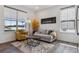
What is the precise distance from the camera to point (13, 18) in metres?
4.18

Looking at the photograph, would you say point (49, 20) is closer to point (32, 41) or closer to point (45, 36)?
point (45, 36)

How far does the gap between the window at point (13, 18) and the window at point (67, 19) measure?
2.55 m

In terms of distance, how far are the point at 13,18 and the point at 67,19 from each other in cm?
327

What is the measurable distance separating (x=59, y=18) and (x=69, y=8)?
742 mm

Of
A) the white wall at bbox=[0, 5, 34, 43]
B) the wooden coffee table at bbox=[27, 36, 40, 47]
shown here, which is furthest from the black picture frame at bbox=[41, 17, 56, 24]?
the white wall at bbox=[0, 5, 34, 43]

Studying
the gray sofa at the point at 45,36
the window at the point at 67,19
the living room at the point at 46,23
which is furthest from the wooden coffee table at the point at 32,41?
the window at the point at 67,19

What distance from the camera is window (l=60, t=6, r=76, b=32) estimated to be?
3516 mm

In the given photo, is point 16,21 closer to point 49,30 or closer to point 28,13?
point 28,13

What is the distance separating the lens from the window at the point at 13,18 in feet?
12.7

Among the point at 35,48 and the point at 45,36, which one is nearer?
the point at 35,48

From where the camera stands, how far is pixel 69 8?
3.61m

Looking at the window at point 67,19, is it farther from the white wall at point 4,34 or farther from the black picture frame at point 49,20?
the white wall at point 4,34

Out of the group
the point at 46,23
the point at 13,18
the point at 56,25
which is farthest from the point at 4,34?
the point at 56,25

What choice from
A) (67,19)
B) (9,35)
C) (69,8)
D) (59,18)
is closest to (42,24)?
(59,18)
